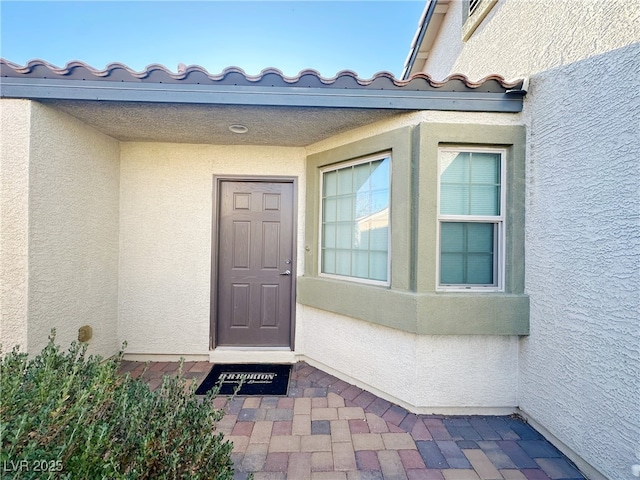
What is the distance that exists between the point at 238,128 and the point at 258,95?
758 millimetres

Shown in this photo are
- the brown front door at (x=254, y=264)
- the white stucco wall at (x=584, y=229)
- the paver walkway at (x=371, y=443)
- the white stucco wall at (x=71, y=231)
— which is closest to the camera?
the white stucco wall at (x=584, y=229)

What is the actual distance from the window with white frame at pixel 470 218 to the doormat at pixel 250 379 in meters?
2.46

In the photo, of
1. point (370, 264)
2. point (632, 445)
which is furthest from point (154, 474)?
point (632, 445)

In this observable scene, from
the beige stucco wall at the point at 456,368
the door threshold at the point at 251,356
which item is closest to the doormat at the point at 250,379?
the door threshold at the point at 251,356

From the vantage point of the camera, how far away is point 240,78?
3.22 metres

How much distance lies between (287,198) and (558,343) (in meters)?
3.76

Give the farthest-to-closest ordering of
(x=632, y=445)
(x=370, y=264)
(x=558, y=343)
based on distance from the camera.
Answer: (x=370, y=264) < (x=558, y=343) < (x=632, y=445)

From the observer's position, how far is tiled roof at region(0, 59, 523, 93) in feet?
10.3

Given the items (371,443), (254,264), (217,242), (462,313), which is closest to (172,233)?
(217,242)

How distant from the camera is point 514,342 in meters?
3.35

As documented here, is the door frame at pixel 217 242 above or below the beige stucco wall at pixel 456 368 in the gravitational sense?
above

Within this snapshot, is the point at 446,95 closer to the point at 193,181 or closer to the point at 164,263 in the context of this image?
the point at 193,181

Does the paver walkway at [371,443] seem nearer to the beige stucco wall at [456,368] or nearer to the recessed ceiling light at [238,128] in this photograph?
the beige stucco wall at [456,368]

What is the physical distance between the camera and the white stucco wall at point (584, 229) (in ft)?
7.38
